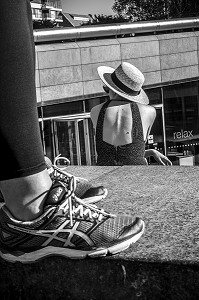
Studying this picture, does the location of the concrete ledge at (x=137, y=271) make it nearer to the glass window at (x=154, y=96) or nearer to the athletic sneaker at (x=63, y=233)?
the athletic sneaker at (x=63, y=233)

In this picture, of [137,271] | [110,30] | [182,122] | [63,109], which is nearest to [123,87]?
[137,271]

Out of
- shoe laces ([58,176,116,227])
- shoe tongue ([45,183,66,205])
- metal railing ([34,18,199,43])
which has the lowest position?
shoe laces ([58,176,116,227])

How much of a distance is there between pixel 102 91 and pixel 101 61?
31.7 inches

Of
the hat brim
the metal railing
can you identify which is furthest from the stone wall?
the hat brim

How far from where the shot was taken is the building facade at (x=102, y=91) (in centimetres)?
1578

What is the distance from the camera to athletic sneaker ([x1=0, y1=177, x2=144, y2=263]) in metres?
2.08

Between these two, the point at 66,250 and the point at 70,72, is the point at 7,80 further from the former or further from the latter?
the point at 70,72

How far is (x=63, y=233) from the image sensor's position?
209 centimetres

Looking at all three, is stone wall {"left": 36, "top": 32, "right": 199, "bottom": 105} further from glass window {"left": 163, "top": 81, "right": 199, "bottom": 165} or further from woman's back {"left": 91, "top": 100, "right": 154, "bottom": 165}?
woman's back {"left": 91, "top": 100, "right": 154, "bottom": 165}

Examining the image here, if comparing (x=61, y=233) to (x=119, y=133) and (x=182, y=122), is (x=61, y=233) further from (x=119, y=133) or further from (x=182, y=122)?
(x=182, y=122)

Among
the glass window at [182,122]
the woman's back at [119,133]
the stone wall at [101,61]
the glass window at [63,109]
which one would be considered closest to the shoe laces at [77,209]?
the woman's back at [119,133]

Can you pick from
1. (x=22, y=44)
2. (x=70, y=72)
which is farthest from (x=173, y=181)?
(x=70, y=72)

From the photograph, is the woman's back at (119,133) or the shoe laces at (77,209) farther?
the woman's back at (119,133)

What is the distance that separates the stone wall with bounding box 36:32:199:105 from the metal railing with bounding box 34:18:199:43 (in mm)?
179
